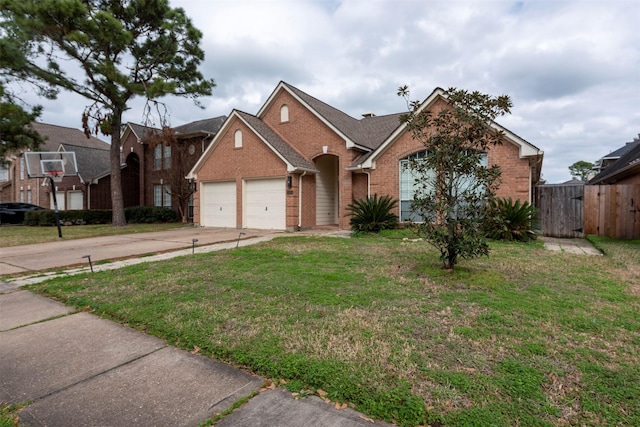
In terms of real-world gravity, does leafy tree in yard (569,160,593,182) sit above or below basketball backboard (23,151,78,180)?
above

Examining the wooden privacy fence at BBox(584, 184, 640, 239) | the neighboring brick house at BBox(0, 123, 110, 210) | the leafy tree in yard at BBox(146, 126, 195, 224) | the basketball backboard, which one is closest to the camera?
the wooden privacy fence at BBox(584, 184, 640, 239)

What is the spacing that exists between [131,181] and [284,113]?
16315 mm

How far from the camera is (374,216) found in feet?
40.9

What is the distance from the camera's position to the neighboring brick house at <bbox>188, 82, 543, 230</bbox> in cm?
1356

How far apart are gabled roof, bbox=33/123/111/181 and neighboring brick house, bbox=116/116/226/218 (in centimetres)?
225

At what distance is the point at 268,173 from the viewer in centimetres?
1516

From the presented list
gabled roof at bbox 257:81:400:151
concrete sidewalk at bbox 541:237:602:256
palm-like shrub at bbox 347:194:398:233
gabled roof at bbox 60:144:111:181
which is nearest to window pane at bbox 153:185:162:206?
gabled roof at bbox 60:144:111:181

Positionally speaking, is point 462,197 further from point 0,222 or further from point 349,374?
point 0,222

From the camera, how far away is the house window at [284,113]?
54.6 feet

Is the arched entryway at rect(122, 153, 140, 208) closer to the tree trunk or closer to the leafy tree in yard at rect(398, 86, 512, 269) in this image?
the tree trunk

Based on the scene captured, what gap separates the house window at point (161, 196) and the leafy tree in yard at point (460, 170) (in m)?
21.3

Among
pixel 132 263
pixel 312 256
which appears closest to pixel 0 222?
pixel 132 263

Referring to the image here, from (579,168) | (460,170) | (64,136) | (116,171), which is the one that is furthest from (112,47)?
(579,168)

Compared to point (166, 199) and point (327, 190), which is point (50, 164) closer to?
point (166, 199)
